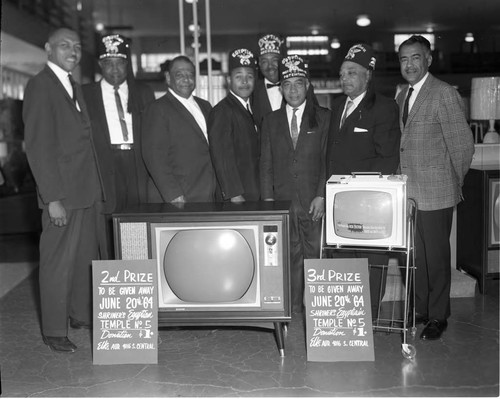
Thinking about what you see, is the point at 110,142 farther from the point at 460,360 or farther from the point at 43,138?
the point at 460,360

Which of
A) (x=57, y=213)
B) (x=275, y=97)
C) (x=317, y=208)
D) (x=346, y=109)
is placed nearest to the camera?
(x=57, y=213)

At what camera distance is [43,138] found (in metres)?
3.46

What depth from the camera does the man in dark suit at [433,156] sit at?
11.7ft

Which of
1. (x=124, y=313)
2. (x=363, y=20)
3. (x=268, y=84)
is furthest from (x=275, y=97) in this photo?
(x=363, y=20)

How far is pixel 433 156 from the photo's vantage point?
3.58 meters

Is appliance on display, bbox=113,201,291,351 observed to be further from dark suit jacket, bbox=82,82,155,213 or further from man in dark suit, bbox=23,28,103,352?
dark suit jacket, bbox=82,82,155,213

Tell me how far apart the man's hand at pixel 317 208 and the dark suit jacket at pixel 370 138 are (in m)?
0.22

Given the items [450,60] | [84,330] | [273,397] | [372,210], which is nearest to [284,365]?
[273,397]

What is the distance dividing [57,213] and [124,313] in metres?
0.67

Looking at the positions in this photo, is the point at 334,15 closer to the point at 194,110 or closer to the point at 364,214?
the point at 194,110

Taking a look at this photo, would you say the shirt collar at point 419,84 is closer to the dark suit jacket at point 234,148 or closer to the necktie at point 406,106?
the necktie at point 406,106

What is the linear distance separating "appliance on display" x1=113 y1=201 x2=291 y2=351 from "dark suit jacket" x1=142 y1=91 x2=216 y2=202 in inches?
21.8

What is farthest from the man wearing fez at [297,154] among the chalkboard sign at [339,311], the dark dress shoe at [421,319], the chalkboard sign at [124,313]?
the chalkboard sign at [124,313]

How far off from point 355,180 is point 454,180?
2.37 feet
